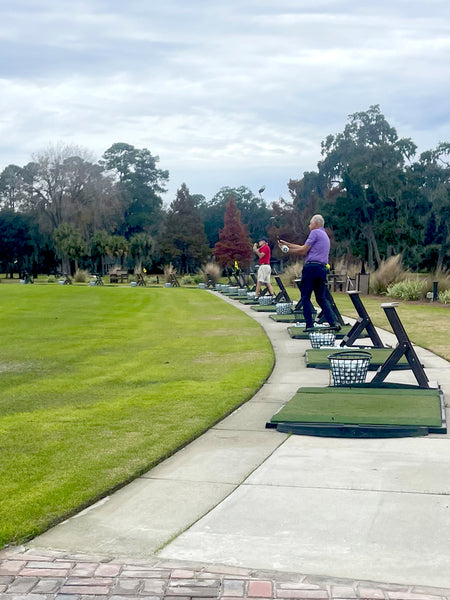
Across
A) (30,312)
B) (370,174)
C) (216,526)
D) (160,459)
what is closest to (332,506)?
(216,526)

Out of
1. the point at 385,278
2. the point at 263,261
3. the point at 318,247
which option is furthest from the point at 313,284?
the point at 385,278

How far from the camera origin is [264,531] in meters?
4.19

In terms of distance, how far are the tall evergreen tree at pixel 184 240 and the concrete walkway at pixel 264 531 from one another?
183 ft

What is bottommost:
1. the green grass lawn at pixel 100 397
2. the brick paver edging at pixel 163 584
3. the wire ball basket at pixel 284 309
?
the green grass lawn at pixel 100 397

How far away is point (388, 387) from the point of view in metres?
8.49

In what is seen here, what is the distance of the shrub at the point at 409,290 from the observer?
2609 cm

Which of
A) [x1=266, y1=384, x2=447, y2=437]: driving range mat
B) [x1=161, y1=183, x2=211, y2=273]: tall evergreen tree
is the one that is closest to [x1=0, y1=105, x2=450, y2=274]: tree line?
[x1=161, y1=183, x2=211, y2=273]: tall evergreen tree

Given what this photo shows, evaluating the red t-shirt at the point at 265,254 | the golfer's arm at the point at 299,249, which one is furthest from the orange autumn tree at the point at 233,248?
the golfer's arm at the point at 299,249

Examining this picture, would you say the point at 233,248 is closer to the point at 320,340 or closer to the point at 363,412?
the point at 320,340

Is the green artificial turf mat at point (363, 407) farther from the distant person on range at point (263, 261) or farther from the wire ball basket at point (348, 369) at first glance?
the distant person on range at point (263, 261)

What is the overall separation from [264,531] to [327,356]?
5896 millimetres

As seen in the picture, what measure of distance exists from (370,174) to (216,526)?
37345 mm

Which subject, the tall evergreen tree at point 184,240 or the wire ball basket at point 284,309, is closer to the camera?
the wire ball basket at point 284,309

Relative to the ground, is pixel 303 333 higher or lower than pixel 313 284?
lower
